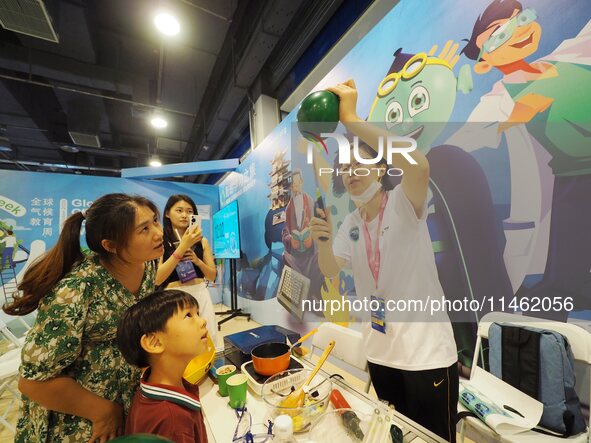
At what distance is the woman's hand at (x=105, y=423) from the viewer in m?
0.82

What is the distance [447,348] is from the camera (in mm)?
1108

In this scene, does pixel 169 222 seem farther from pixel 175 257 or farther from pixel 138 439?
pixel 138 439

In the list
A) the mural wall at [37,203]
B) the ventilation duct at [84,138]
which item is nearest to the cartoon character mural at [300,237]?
the mural wall at [37,203]

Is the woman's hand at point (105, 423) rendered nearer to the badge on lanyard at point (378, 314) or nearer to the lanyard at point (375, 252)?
the badge on lanyard at point (378, 314)

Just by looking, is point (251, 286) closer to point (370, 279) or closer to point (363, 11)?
point (370, 279)

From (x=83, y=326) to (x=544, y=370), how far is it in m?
1.84

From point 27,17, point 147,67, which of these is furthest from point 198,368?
point 147,67

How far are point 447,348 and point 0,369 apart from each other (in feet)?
10.1

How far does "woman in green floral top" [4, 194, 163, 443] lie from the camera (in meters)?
0.76

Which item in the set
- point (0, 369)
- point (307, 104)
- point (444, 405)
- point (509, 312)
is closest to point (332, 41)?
point (307, 104)

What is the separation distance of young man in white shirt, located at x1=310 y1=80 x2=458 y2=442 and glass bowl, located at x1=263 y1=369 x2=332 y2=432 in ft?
1.16

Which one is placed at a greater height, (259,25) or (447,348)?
(259,25)

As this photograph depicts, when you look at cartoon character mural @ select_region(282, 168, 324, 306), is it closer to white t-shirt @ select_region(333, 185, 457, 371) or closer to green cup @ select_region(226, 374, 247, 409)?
white t-shirt @ select_region(333, 185, 457, 371)

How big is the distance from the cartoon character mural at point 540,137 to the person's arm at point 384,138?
0.55m
